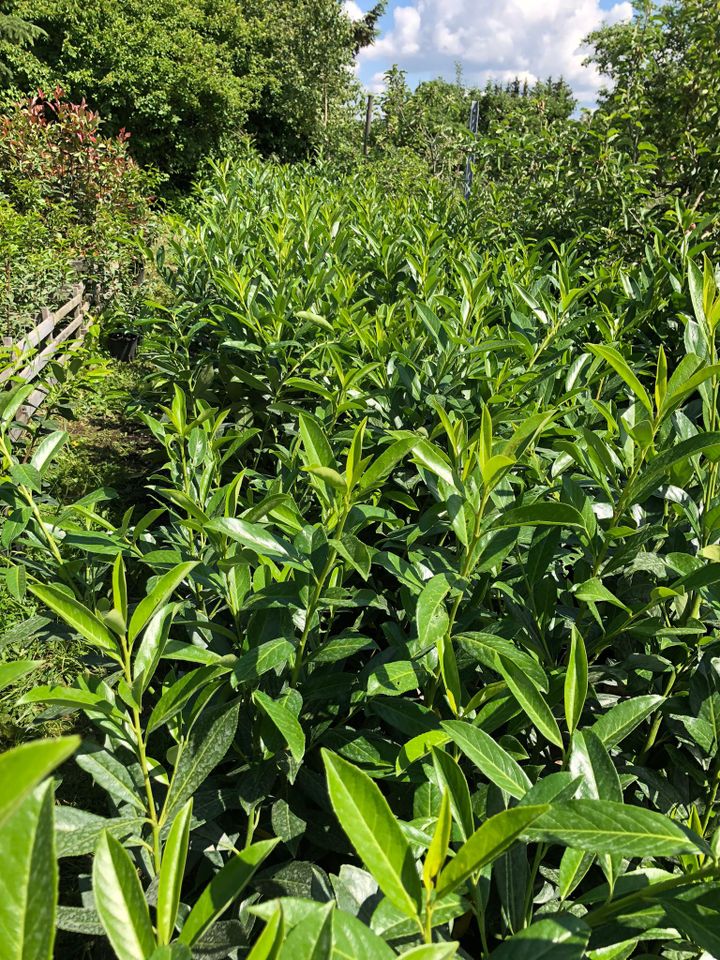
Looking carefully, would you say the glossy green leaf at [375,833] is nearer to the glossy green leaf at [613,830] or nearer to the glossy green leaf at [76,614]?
the glossy green leaf at [613,830]

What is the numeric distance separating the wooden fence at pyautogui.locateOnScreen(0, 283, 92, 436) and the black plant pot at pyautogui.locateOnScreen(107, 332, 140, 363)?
1.18 ft

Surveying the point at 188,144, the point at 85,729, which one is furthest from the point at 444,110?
the point at 85,729

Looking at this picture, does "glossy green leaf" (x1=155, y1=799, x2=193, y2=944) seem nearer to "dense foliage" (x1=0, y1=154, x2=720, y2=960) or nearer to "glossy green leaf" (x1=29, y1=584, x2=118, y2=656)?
"dense foliage" (x1=0, y1=154, x2=720, y2=960)

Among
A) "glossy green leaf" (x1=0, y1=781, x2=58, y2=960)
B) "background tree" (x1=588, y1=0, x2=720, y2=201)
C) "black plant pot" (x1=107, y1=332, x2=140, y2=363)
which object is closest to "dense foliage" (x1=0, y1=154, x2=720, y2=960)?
"glossy green leaf" (x1=0, y1=781, x2=58, y2=960)

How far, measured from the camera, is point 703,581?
1.13 m

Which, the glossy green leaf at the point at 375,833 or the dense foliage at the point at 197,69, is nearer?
the glossy green leaf at the point at 375,833

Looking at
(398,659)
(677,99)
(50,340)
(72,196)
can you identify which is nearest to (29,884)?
(398,659)

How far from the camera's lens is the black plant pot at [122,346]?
8.00m

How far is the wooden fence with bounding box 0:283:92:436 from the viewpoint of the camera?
5.16 metres

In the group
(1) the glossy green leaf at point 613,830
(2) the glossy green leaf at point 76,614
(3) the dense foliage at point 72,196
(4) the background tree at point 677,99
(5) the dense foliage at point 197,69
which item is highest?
(5) the dense foliage at point 197,69

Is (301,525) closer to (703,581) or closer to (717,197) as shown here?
(703,581)

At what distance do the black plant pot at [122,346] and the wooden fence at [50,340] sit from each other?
36 centimetres

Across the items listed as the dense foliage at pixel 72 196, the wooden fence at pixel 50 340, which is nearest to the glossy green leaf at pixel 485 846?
the wooden fence at pixel 50 340

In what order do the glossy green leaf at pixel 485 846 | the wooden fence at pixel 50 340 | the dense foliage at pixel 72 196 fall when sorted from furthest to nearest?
the dense foliage at pixel 72 196 < the wooden fence at pixel 50 340 < the glossy green leaf at pixel 485 846
